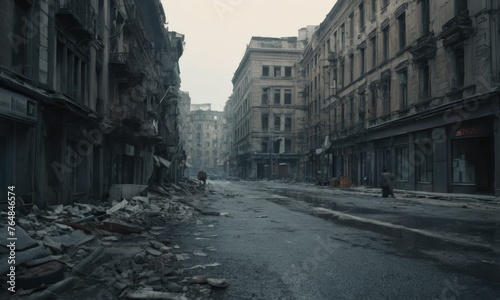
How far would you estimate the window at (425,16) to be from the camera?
84.6ft

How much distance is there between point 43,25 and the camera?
11258mm

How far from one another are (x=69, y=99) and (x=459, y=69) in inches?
793

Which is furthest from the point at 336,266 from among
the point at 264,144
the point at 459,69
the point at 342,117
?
the point at 264,144

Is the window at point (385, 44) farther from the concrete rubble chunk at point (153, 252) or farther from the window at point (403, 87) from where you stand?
the concrete rubble chunk at point (153, 252)

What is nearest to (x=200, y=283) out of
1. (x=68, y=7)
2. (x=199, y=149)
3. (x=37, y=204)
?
(x=37, y=204)

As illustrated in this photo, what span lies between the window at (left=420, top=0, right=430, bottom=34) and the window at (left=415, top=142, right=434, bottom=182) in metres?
7.35

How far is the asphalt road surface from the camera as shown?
14.4 feet

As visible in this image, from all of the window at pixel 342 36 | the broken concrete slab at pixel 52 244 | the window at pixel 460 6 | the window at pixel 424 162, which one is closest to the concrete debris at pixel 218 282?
the broken concrete slab at pixel 52 244

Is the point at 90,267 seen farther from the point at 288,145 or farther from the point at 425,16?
the point at 288,145

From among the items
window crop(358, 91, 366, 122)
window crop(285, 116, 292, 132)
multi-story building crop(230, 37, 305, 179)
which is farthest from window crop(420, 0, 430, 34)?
window crop(285, 116, 292, 132)

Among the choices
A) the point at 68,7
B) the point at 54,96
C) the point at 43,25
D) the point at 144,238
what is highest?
the point at 68,7

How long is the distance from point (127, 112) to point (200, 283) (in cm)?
1794

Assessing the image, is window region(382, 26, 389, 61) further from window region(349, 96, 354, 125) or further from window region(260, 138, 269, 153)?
window region(260, 138, 269, 153)

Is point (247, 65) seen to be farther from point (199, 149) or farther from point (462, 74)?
→ point (462, 74)
